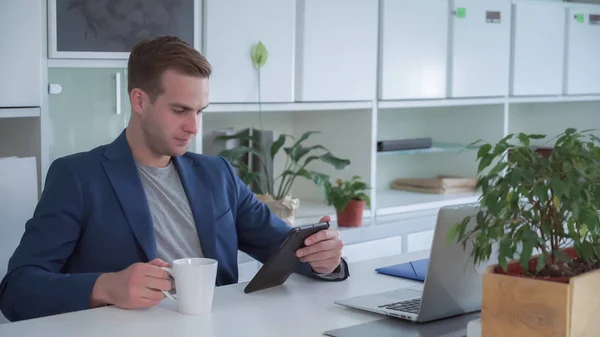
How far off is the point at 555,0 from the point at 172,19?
2.79 metres

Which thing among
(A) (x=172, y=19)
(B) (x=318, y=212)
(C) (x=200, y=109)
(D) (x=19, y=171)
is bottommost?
(B) (x=318, y=212)

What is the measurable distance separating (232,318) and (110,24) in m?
1.57

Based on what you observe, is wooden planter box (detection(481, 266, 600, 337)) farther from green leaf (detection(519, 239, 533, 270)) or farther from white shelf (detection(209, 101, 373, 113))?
white shelf (detection(209, 101, 373, 113))

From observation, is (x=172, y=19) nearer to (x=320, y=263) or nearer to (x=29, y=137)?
(x=29, y=137)

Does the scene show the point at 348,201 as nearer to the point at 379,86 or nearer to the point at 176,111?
the point at 379,86

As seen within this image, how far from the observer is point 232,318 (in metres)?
1.93

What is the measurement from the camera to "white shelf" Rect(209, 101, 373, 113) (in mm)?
3598

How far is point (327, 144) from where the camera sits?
14.3 feet

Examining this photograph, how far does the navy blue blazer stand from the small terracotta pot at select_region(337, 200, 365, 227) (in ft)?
4.30

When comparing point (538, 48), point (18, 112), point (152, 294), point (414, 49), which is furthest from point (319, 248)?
point (538, 48)

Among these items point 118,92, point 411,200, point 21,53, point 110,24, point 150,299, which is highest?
point 110,24

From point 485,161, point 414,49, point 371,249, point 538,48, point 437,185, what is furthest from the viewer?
point 538,48

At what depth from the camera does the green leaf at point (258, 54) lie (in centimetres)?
363

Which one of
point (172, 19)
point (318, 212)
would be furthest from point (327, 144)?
point (172, 19)
